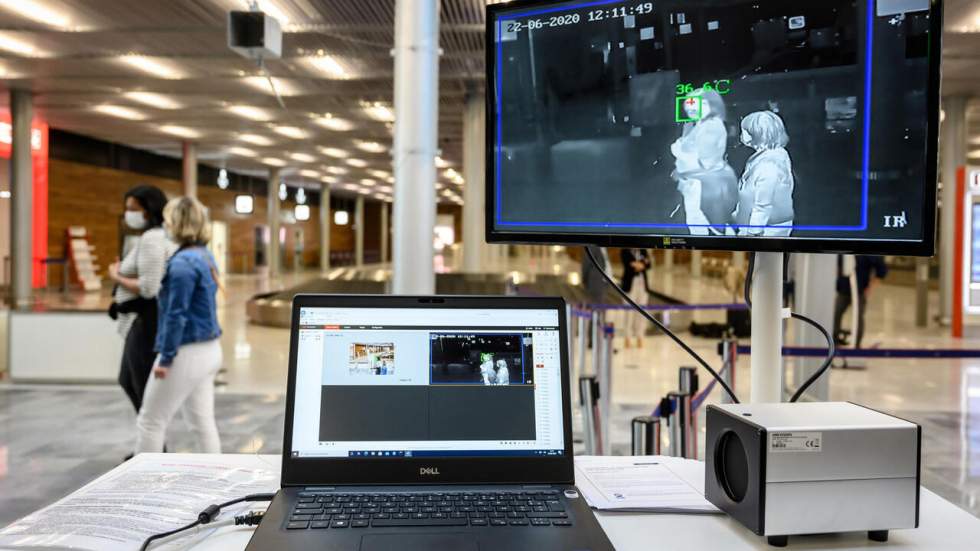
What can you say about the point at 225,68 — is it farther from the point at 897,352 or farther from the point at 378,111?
the point at 897,352

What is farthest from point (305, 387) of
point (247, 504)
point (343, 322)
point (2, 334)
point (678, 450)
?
point (2, 334)

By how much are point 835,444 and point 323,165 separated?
27741mm

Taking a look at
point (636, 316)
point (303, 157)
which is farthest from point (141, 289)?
point (303, 157)

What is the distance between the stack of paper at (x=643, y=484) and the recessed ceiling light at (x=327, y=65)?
1112cm

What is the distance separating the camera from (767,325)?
160cm

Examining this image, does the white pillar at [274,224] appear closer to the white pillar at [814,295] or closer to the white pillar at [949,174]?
the white pillar at [949,174]

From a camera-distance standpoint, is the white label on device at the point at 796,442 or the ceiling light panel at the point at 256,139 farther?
the ceiling light panel at the point at 256,139

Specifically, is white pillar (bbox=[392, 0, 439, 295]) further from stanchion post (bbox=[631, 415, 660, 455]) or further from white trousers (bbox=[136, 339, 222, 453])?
stanchion post (bbox=[631, 415, 660, 455])

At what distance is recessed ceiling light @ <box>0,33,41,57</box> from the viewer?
10.8m

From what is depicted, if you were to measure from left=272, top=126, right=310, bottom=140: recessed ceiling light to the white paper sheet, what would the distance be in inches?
707

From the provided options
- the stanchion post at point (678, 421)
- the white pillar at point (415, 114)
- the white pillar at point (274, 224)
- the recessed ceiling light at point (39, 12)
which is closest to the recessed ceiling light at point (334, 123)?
the recessed ceiling light at point (39, 12)

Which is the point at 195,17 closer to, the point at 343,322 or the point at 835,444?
the point at 343,322

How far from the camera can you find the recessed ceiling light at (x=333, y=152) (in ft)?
75.7

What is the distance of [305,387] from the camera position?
57.5 inches
